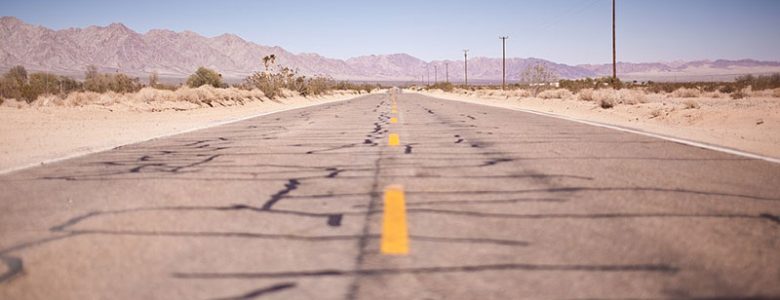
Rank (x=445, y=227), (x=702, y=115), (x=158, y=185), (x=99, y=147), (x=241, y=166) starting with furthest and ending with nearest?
(x=702, y=115) → (x=99, y=147) → (x=241, y=166) → (x=158, y=185) → (x=445, y=227)

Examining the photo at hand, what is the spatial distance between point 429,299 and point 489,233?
3.92 feet

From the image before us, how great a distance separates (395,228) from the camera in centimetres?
369

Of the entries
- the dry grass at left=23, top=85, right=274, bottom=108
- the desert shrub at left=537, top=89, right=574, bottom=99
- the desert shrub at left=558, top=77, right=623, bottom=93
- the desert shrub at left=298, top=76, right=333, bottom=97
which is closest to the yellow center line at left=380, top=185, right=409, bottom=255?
the dry grass at left=23, top=85, right=274, bottom=108

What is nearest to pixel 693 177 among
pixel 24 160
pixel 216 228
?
pixel 216 228

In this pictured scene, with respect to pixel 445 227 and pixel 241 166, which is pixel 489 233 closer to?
pixel 445 227

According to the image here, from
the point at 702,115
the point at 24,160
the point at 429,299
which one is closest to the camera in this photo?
the point at 429,299

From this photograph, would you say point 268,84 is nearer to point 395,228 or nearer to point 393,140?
point 393,140

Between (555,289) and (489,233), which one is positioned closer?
(555,289)

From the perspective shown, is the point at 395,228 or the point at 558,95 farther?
the point at 558,95

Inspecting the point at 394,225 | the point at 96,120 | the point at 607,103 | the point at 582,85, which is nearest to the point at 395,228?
the point at 394,225

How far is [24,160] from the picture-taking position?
7832 mm

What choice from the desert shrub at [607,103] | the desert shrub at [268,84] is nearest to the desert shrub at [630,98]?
the desert shrub at [607,103]

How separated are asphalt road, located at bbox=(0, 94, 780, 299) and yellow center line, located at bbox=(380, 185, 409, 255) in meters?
0.02

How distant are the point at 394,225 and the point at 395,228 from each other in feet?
0.25
